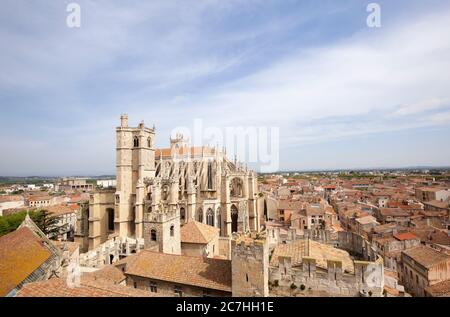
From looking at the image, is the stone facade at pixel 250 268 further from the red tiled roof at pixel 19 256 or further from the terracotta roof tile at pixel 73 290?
the red tiled roof at pixel 19 256

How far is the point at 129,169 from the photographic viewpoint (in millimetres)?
41844

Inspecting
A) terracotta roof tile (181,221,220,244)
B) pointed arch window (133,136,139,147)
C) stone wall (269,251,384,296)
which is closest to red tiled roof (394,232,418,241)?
terracotta roof tile (181,221,220,244)

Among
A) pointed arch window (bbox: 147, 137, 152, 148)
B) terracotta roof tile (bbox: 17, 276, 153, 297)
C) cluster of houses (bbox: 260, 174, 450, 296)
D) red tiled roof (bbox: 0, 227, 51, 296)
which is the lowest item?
cluster of houses (bbox: 260, 174, 450, 296)

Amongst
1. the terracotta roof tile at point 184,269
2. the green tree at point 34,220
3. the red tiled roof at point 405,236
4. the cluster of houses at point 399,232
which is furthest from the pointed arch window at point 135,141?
the red tiled roof at point 405,236

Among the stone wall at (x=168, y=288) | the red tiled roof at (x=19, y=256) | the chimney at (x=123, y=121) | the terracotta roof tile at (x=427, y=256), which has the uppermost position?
the chimney at (x=123, y=121)

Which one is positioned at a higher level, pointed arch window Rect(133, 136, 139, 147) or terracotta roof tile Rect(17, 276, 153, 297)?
pointed arch window Rect(133, 136, 139, 147)

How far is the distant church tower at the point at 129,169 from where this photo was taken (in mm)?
39719

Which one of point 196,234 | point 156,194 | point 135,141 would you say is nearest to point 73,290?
point 196,234

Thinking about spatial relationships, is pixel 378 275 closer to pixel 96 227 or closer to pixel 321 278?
pixel 321 278

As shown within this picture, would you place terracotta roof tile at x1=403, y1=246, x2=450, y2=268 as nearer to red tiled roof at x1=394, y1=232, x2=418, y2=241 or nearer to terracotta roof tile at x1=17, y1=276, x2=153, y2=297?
red tiled roof at x1=394, y1=232, x2=418, y2=241

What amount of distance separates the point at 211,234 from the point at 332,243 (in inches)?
463

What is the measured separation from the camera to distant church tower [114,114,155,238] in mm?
39719

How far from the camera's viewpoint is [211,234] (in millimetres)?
27547

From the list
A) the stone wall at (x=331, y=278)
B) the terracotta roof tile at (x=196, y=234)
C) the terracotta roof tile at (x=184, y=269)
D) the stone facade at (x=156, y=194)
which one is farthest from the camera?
the stone facade at (x=156, y=194)
